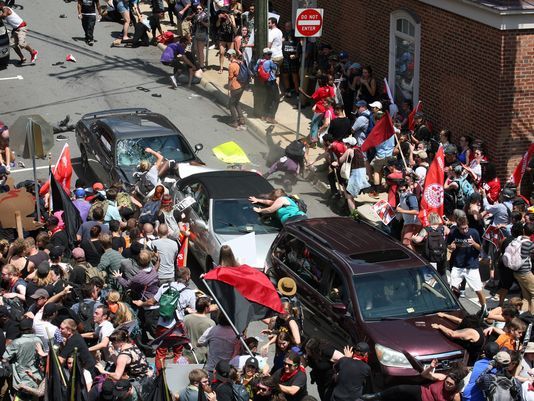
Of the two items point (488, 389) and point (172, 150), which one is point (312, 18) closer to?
point (172, 150)

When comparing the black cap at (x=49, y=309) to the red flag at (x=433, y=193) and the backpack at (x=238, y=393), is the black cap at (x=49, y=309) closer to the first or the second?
the backpack at (x=238, y=393)

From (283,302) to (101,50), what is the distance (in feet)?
60.2

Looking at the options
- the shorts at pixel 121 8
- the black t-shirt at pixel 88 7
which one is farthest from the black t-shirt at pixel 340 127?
the shorts at pixel 121 8

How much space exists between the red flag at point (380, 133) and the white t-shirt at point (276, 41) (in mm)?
6712

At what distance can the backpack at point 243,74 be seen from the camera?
23938 millimetres

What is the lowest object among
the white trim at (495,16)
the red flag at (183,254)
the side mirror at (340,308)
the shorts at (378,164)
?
the shorts at (378,164)

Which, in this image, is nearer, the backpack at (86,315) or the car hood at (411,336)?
the car hood at (411,336)

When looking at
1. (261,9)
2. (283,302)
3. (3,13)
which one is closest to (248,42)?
(261,9)

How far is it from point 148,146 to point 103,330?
738cm

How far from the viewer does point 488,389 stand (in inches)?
418

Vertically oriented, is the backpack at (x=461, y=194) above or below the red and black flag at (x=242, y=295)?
below

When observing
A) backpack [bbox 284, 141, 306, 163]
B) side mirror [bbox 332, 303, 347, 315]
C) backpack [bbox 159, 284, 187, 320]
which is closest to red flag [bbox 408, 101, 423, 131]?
backpack [bbox 284, 141, 306, 163]

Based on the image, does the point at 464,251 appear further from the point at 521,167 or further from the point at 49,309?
the point at 49,309

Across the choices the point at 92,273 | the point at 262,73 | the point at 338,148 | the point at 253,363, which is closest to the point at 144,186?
the point at 338,148
